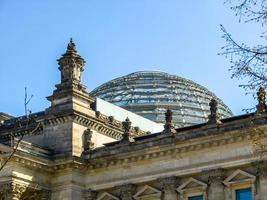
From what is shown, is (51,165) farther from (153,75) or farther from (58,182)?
(153,75)

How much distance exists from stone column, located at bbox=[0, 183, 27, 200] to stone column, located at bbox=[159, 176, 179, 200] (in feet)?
29.4

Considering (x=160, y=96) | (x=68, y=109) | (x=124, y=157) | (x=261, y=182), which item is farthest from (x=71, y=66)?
(x=160, y=96)

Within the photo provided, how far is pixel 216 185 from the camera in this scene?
44.0 meters

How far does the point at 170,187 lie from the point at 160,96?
107 ft

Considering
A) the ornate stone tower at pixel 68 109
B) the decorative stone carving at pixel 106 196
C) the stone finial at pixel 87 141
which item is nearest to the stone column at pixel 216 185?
the decorative stone carving at pixel 106 196

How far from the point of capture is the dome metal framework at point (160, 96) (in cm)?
7512

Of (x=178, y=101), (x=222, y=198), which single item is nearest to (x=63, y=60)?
(x=222, y=198)

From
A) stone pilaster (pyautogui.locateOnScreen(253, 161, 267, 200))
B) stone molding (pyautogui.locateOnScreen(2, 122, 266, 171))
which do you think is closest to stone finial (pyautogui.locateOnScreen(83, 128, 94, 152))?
stone molding (pyautogui.locateOnScreen(2, 122, 266, 171))

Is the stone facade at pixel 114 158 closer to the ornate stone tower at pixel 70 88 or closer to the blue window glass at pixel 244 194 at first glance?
the ornate stone tower at pixel 70 88

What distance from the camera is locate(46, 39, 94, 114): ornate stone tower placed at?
51438 mm

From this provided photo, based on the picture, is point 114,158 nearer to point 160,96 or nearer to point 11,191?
point 11,191

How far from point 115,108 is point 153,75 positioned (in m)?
23.0

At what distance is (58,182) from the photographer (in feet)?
161

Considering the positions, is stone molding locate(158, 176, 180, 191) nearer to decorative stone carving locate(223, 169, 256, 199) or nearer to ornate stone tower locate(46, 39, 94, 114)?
decorative stone carving locate(223, 169, 256, 199)
